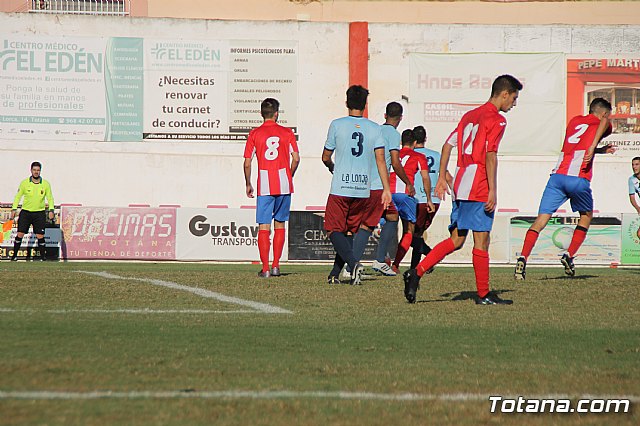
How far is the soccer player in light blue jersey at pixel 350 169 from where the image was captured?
11281 mm

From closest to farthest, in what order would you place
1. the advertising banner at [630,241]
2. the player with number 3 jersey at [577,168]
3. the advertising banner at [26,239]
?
the player with number 3 jersey at [577,168]
the advertising banner at [26,239]
the advertising banner at [630,241]

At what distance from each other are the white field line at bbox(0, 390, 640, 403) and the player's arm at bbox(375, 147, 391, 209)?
237 inches

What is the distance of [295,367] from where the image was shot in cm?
539

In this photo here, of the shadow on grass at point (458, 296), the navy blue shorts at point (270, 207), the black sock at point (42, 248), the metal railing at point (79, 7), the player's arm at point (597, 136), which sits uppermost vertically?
the metal railing at point (79, 7)

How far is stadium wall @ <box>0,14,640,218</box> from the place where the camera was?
1043 inches

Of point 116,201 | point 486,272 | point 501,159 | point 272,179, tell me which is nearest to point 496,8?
point 501,159

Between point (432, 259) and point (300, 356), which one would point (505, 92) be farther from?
point (300, 356)

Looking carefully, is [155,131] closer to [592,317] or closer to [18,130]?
[18,130]

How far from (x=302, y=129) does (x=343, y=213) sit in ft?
51.7

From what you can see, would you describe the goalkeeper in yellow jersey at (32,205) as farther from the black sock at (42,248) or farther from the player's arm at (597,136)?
the player's arm at (597,136)

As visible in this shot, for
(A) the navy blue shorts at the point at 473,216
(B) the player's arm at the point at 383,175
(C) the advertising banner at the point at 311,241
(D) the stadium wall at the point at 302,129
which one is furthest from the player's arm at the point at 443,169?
(D) the stadium wall at the point at 302,129

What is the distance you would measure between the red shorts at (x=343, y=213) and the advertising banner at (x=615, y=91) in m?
16.7

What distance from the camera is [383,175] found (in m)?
11.0

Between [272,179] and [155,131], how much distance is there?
47.4ft
